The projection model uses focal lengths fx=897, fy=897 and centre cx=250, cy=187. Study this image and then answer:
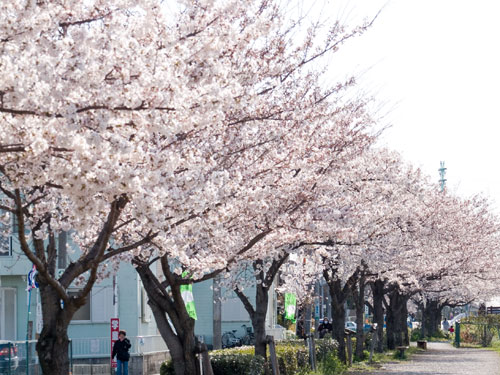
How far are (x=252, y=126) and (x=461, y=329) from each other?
46283 millimetres

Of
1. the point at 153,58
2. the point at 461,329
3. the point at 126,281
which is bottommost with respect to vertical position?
the point at 461,329

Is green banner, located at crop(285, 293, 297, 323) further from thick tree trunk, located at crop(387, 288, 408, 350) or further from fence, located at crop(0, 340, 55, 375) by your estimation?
thick tree trunk, located at crop(387, 288, 408, 350)

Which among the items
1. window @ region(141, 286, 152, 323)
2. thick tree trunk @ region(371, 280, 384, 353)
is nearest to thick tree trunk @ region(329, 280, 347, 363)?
window @ region(141, 286, 152, 323)

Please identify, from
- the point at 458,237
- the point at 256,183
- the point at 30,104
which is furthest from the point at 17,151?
the point at 458,237

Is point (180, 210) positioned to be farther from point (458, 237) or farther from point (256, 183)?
→ point (458, 237)

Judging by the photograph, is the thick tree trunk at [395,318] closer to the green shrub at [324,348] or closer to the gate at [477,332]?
the gate at [477,332]

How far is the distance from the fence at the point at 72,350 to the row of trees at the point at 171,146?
309 centimetres

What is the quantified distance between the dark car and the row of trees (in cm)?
297

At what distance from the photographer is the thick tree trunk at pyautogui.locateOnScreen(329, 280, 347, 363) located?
26438 millimetres

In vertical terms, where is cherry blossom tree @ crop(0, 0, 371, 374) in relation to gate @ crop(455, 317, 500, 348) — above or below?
above

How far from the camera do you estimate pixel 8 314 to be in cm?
2834

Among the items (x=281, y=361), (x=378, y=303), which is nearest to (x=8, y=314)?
(x=281, y=361)

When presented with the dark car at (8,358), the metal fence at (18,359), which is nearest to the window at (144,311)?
the metal fence at (18,359)

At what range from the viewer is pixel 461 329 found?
178 ft
